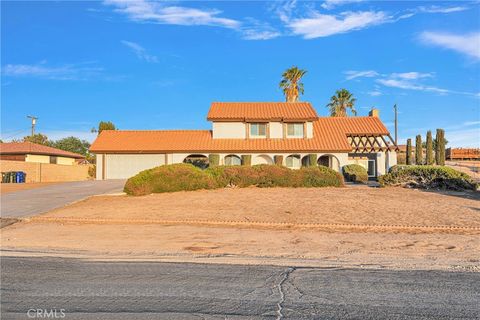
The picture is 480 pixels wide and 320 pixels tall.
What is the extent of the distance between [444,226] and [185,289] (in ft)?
29.8

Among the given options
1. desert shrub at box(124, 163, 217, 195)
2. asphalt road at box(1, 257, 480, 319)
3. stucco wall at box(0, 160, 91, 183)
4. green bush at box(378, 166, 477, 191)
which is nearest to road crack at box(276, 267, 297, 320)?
asphalt road at box(1, 257, 480, 319)

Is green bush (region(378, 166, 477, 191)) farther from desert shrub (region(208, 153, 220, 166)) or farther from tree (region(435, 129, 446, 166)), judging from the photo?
tree (region(435, 129, 446, 166))

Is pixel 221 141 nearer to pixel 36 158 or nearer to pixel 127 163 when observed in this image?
pixel 127 163

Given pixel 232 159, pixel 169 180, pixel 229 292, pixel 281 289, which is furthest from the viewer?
pixel 232 159

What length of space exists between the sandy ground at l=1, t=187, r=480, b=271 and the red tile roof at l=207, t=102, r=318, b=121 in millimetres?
18489

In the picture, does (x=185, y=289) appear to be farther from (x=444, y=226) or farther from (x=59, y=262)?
(x=444, y=226)

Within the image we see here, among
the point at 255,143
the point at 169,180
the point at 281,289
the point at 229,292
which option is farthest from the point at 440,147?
the point at 229,292

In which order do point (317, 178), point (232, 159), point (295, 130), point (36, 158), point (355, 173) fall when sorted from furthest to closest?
point (36, 158)
point (295, 130)
point (232, 159)
point (355, 173)
point (317, 178)

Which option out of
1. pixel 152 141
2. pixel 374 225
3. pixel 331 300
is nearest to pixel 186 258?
pixel 331 300

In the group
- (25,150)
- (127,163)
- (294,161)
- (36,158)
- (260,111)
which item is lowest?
(127,163)

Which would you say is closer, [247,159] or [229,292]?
[229,292]

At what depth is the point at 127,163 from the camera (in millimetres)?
36125

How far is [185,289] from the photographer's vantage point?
5.72m

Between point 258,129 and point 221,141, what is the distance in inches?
144
